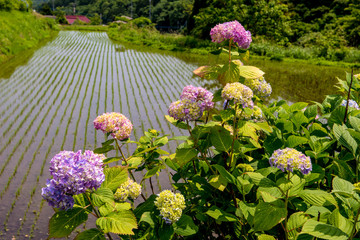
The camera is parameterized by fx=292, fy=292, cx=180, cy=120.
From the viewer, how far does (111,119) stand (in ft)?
5.18

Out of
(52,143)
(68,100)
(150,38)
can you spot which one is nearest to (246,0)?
(150,38)

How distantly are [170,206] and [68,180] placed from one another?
1.42 ft

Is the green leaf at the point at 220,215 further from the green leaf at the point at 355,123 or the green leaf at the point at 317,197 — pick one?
the green leaf at the point at 355,123

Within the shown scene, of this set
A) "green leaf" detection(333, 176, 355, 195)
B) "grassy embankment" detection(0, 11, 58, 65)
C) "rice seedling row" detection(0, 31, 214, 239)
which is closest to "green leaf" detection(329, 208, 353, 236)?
"green leaf" detection(333, 176, 355, 195)

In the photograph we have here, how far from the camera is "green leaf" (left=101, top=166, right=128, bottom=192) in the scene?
124 centimetres

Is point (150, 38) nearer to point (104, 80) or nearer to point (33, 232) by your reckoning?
point (104, 80)

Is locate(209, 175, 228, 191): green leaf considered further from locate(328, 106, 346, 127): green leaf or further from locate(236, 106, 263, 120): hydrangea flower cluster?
locate(328, 106, 346, 127): green leaf

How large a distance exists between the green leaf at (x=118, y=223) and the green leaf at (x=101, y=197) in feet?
0.21

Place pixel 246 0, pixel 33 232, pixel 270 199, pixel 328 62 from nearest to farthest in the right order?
1. pixel 270 199
2. pixel 33 232
3. pixel 328 62
4. pixel 246 0

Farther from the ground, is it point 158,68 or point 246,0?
point 246,0

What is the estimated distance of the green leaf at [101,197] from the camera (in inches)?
42.8

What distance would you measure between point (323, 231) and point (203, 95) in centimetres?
81

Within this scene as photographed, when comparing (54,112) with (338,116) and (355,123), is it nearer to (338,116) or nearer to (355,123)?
(338,116)

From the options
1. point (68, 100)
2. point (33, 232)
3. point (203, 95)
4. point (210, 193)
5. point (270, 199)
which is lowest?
point (68, 100)
